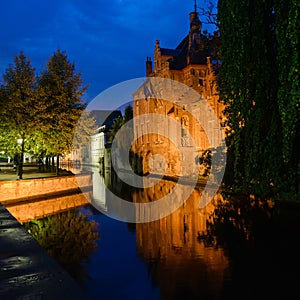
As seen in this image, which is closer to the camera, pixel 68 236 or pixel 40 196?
pixel 68 236

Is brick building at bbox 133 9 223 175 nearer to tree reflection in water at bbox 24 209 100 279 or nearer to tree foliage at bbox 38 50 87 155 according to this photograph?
tree foliage at bbox 38 50 87 155

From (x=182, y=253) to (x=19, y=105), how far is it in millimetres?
17248

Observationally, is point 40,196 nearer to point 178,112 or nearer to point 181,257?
point 181,257

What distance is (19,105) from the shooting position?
22.5 metres

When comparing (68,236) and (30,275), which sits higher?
(30,275)

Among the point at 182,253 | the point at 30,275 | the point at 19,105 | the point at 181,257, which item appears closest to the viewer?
the point at 30,275

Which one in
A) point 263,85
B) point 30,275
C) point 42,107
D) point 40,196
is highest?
point 42,107

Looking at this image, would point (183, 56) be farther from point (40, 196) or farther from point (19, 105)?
point (40, 196)

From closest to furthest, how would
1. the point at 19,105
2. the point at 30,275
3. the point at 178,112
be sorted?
the point at 30,275
the point at 19,105
the point at 178,112

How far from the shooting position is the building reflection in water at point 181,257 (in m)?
7.48

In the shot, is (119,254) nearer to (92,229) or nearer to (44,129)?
(92,229)

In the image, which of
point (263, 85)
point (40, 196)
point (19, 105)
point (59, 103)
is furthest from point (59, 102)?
point (263, 85)

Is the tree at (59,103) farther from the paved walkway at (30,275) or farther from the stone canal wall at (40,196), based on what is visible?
the paved walkway at (30,275)

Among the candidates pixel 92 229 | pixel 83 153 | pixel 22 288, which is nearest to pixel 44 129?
pixel 92 229
